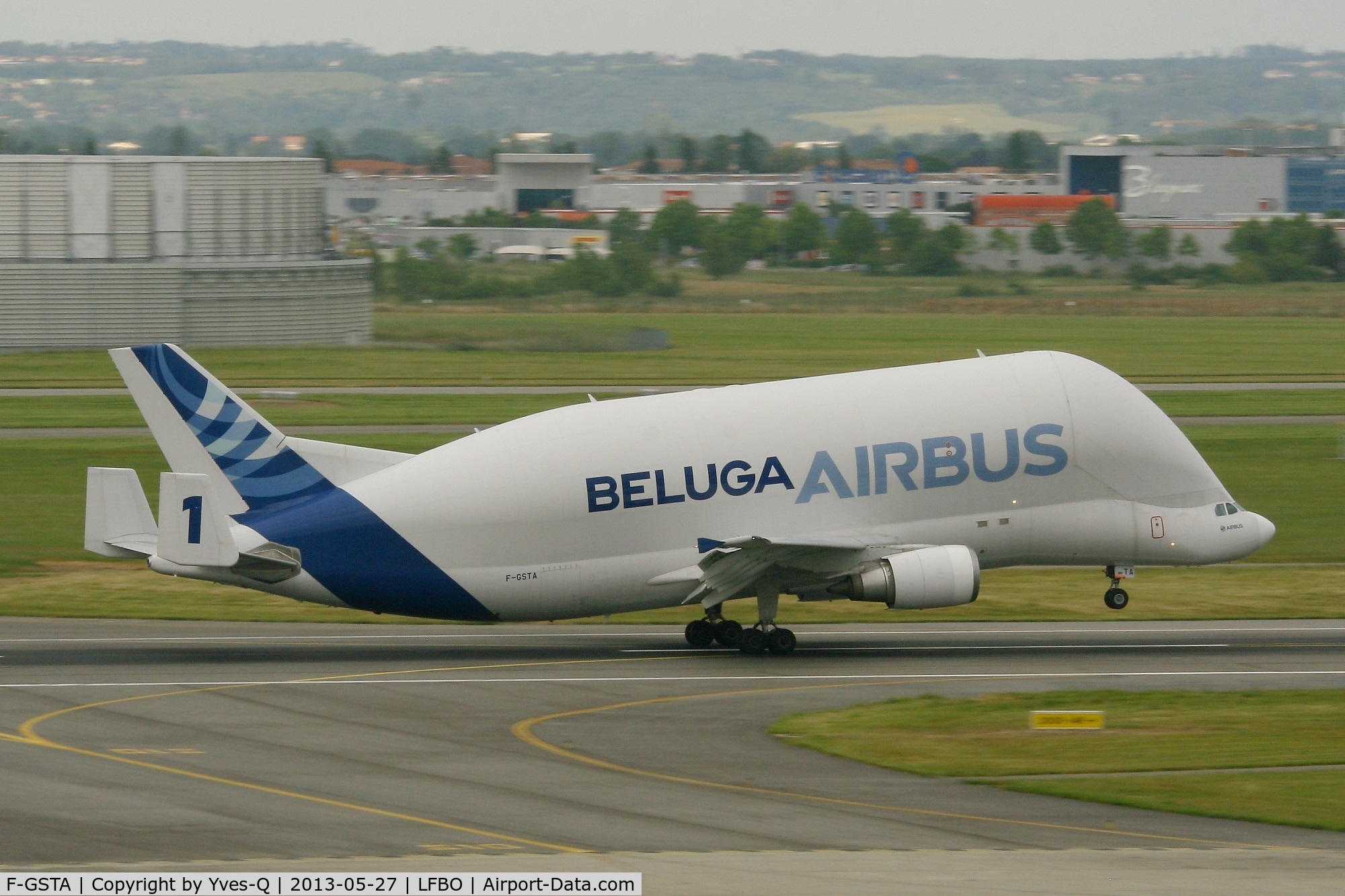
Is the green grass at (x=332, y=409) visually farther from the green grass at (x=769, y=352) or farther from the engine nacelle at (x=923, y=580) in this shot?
the engine nacelle at (x=923, y=580)

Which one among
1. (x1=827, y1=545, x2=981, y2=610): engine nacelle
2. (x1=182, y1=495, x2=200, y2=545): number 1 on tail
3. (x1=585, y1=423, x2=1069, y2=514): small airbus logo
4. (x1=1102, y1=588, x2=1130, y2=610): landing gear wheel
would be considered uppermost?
(x1=585, y1=423, x2=1069, y2=514): small airbus logo

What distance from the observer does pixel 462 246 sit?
184000mm

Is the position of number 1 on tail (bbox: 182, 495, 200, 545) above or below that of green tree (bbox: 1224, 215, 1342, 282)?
below

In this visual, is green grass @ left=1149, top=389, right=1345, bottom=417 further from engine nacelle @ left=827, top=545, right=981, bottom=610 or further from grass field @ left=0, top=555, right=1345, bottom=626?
engine nacelle @ left=827, top=545, right=981, bottom=610

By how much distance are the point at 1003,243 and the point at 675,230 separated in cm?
3835

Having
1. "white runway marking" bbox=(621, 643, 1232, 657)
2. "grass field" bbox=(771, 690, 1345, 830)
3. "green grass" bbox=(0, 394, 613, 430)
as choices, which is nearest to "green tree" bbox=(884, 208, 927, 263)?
"green grass" bbox=(0, 394, 613, 430)

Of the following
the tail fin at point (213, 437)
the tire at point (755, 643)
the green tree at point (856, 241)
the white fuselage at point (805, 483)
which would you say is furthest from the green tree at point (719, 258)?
the tail fin at point (213, 437)

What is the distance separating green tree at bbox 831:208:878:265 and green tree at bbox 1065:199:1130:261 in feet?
69.5

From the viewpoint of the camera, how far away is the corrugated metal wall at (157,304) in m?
108

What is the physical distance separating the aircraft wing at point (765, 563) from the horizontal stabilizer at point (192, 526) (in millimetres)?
8341

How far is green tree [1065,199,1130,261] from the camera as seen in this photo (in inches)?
6801

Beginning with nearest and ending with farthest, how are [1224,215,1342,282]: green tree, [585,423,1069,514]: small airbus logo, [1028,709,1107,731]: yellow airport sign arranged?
1. [1028,709,1107,731]: yellow airport sign
2. [585,423,1069,514]: small airbus logo
3. [1224,215,1342,282]: green tree

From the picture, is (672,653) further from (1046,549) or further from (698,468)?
(1046,549)

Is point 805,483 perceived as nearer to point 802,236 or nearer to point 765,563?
point 765,563
